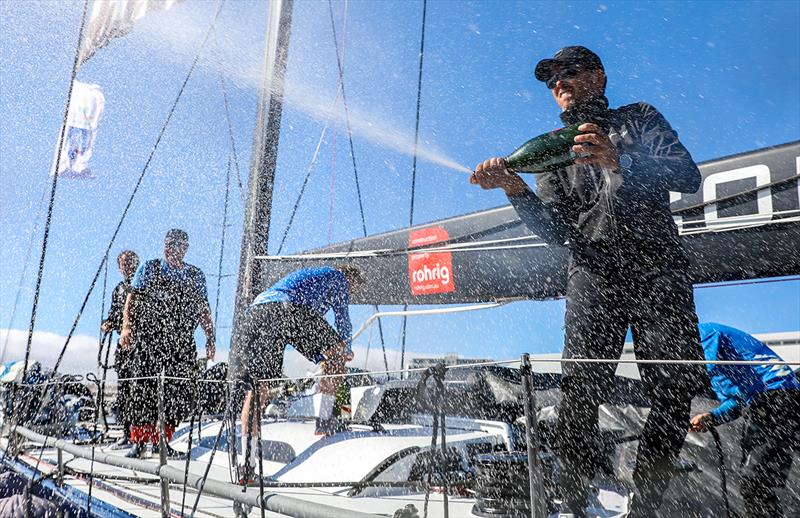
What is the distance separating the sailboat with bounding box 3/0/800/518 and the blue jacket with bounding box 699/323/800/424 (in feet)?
0.37

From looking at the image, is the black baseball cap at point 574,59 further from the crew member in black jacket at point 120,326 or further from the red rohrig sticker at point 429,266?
the crew member in black jacket at point 120,326

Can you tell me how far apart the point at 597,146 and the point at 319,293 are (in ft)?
6.75

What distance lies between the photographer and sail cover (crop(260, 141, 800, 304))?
1999 millimetres

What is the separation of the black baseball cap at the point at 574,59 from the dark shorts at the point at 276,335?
6.51ft

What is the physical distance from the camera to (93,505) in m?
2.67

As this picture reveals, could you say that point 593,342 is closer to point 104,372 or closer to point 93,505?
point 93,505

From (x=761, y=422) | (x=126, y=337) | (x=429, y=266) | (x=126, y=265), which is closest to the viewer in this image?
(x=761, y=422)

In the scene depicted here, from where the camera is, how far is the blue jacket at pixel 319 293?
3221mm

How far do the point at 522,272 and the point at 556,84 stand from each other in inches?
39.6

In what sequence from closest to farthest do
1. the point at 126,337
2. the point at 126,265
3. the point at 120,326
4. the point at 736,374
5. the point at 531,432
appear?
the point at 531,432 < the point at 736,374 < the point at 126,337 < the point at 120,326 < the point at 126,265

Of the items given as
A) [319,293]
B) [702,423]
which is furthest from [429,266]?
[702,423]

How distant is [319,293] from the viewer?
324cm

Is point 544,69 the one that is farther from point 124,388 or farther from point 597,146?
point 124,388

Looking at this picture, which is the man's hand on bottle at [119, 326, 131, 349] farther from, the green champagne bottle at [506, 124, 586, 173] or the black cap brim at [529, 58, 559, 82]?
the black cap brim at [529, 58, 559, 82]
